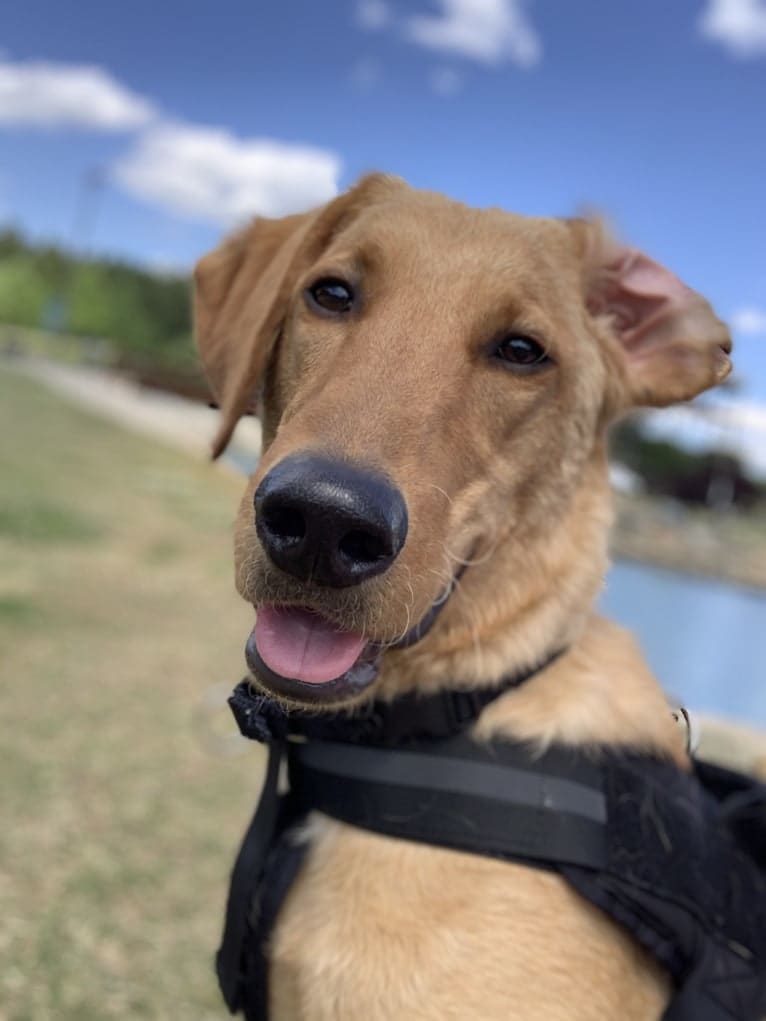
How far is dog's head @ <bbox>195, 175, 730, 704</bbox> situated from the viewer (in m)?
1.70

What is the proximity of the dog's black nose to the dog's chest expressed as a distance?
70 cm

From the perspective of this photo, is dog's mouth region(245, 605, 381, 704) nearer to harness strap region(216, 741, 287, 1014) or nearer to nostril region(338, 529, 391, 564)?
nostril region(338, 529, 391, 564)

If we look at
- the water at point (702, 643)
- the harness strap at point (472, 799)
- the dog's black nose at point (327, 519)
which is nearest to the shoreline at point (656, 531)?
the water at point (702, 643)

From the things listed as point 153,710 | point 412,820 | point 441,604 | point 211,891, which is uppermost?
point 441,604

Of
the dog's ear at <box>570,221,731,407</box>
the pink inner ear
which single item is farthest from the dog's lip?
the pink inner ear

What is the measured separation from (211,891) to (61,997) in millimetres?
923

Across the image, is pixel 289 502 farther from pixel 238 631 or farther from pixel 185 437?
pixel 185 437

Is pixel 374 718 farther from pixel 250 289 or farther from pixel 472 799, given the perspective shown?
pixel 250 289

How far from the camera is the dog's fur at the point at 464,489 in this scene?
185 centimetres

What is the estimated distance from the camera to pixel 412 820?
1.95 m

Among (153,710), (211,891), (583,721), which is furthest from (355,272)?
(153,710)

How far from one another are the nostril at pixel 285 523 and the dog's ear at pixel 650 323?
4.29 ft

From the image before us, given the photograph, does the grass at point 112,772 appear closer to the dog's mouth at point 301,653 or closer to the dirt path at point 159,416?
the dog's mouth at point 301,653

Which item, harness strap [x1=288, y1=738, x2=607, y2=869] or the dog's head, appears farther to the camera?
harness strap [x1=288, y1=738, x2=607, y2=869]
